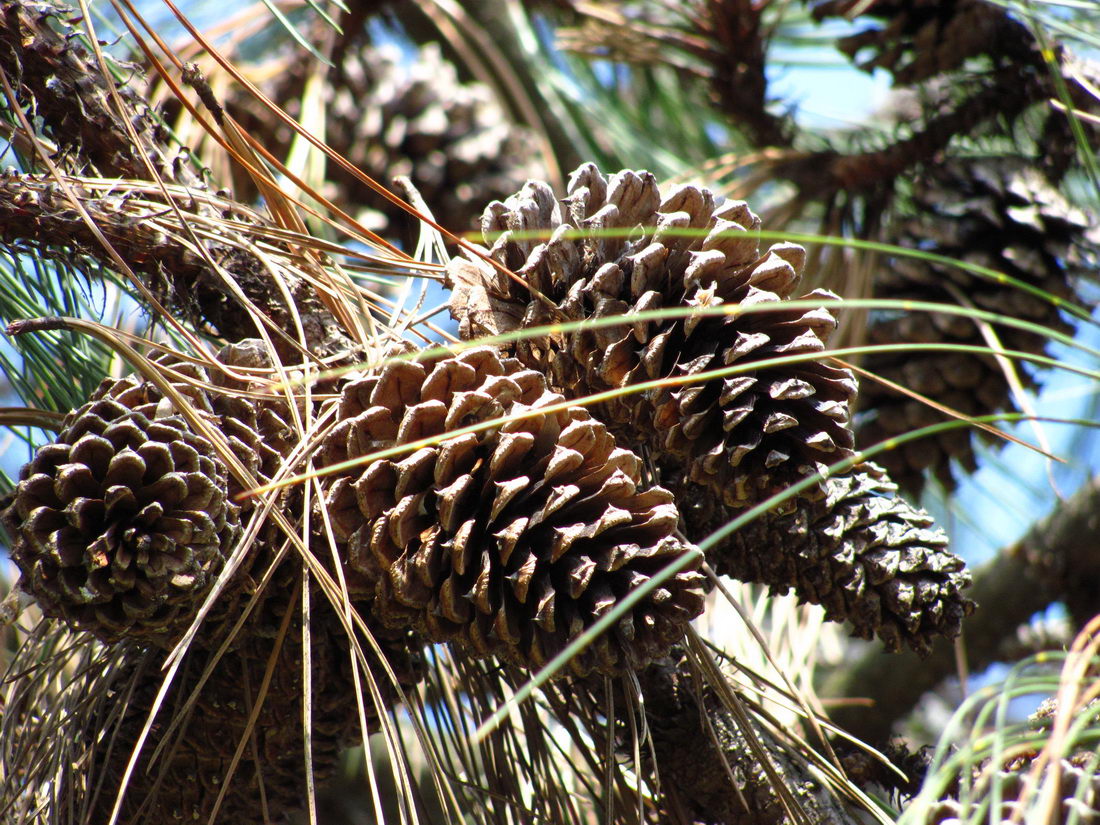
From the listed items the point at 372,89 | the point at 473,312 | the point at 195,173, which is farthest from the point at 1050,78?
the point at 372,89

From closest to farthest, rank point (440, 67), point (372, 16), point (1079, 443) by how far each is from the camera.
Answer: point (1079, 443)
point (372, 16)
point (440, 67)

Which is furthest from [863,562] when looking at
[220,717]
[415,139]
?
[415,139]

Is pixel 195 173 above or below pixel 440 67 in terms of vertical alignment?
below

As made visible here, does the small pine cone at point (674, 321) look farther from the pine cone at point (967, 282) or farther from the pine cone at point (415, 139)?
the pine cone at point (415, 139)

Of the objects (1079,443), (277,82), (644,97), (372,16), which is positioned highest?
(372,16)

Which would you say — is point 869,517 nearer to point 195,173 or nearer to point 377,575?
point 377,575

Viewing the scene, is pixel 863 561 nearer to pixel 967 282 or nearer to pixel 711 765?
pixel 711 765

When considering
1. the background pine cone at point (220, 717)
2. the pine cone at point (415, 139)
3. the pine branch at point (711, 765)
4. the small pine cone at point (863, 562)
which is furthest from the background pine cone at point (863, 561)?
the pine cone at point (415, 139)
